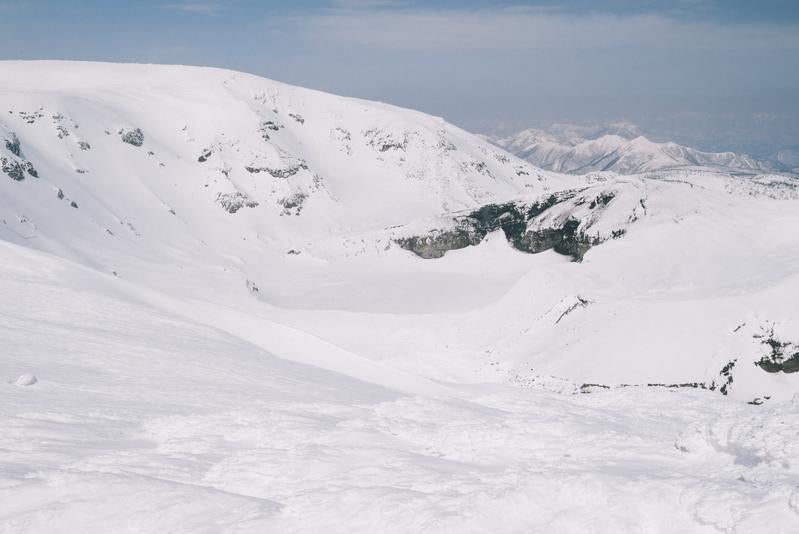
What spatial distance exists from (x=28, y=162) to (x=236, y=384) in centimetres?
5591

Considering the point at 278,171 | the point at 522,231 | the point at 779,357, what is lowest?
the point at 779,357

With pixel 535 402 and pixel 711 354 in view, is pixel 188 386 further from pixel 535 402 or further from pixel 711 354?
pixel 711 354

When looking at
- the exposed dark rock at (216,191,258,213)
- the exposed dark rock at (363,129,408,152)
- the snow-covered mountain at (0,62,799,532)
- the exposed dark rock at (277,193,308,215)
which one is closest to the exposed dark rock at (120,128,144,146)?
the snow-covered mountain at (0,62,799,532)

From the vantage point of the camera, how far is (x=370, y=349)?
38406 mm

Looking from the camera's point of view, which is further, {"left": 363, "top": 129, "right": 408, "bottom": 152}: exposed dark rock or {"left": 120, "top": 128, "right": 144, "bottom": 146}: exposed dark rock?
{"left": 363, "top": 129, "right": 408, "bottom": 152}: exposed dark rock

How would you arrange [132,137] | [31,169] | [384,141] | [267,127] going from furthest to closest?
[384,141], [267,127], [132,137], [31,169]

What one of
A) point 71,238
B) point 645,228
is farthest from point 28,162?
point 645,228

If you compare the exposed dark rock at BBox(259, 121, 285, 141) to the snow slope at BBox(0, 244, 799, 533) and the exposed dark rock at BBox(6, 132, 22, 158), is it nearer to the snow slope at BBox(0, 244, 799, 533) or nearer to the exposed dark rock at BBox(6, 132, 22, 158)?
the exposed dark rock at BBox(6, 132, 22, 158)

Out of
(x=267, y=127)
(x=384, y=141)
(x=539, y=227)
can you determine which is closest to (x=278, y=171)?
(x=267, y=127)

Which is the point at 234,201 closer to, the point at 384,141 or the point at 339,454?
the point at 384,141

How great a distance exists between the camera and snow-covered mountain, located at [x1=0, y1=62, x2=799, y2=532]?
944 cm

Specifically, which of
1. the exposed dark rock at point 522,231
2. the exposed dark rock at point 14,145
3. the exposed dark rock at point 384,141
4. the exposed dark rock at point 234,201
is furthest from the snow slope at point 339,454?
the exposed dark rock at point 384,141

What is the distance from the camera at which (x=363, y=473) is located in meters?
11.0

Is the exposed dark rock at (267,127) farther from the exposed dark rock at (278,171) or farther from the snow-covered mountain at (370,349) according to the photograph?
the exposed dark rock at (278,171)
